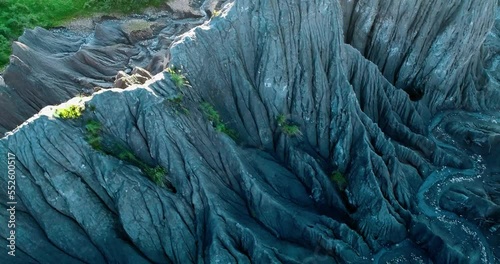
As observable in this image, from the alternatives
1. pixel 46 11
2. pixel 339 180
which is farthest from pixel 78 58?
pixel 339 180

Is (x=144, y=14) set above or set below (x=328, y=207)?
above

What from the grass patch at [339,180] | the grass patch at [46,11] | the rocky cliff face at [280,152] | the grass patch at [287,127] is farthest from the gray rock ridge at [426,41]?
the grass patch at [46,11]

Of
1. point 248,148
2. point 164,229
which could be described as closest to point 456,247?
point 248,148

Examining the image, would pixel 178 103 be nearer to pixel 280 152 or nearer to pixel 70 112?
pixel 70 112

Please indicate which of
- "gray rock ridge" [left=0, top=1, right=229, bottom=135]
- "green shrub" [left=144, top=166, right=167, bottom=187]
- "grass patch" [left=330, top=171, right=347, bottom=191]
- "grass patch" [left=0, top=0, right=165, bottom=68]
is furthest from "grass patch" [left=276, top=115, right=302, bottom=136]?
"grass patch" [left=0, top=0, right=165, bottom=68]

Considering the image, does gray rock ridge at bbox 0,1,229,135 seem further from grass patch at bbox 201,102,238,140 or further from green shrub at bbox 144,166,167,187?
green shrub at bbox 144,166,167,187

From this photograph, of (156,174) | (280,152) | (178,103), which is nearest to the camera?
(156,174)

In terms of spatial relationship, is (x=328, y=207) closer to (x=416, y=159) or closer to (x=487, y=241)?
(x=416, y=159)

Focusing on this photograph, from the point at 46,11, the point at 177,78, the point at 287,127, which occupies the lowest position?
the point at 287,127
